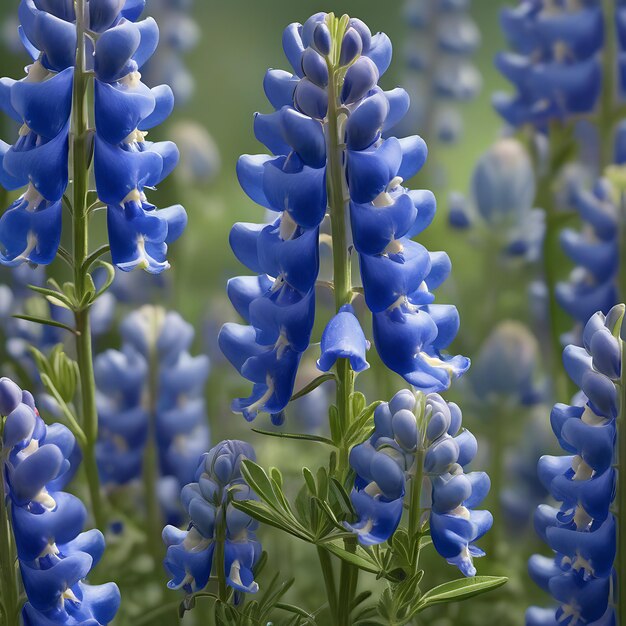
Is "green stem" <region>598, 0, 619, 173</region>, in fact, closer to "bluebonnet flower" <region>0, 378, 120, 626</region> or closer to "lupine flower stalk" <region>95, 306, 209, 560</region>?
"lupine flower stalk" <region>95, 306, 209, 560</region>

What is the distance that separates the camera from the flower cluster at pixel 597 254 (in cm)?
155

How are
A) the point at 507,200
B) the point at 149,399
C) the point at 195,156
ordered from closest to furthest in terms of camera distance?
the point at 149,399 → the point at 507,200 → the point at 195,156

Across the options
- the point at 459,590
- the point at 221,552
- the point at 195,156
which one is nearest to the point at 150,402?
the point at 221,552

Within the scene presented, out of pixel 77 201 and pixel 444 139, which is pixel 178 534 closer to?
pixel 77 201

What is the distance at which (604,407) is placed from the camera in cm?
103

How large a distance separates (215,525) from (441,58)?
1572 millimetres

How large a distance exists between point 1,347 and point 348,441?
915 millimetres

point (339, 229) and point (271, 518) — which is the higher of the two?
point (339, 229)

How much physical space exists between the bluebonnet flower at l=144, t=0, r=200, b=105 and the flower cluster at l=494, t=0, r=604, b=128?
2.38ft

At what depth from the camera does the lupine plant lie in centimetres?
96

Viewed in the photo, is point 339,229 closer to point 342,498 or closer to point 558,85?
point 342,498

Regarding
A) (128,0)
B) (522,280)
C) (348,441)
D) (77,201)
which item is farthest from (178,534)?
(522,280)

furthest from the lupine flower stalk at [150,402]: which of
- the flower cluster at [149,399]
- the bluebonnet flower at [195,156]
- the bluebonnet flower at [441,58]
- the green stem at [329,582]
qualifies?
the bluebonnet flower at [441,58]

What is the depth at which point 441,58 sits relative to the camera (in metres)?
2.42
